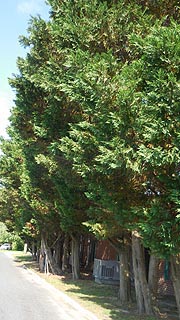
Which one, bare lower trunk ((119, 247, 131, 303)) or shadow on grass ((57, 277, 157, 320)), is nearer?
shadow on grass ((57, 277, 157, 320))

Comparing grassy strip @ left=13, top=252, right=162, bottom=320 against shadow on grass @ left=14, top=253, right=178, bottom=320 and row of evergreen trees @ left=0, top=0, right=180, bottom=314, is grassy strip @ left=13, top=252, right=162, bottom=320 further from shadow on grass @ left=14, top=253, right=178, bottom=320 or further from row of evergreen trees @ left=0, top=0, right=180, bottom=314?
row of evergreen trees @ left=0, top=0, right=180, bottom=314

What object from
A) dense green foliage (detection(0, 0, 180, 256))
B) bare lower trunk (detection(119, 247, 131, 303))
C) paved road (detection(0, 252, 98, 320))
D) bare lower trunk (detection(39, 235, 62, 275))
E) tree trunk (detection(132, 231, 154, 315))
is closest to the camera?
dense green foliage (detection(0, 0, 180, 256))

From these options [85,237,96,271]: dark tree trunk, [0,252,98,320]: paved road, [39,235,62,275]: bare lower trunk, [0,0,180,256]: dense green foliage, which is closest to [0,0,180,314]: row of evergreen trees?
[0,0,180,256]: dense green foliage

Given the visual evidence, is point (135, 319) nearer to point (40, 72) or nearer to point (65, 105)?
point (65, 105)

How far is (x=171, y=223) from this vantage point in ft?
23.9

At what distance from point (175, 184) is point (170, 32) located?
8.80 feet

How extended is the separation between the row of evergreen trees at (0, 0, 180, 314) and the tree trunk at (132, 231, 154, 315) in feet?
0.10

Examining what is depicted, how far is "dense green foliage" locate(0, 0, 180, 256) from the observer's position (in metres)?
7.12

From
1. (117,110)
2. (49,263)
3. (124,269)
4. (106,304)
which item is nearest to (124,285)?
(124,269)

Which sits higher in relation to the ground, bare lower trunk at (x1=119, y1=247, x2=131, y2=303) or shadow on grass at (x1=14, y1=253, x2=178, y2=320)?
bare lower trunk at (x1=119, y1=247, x2=131, y2=303)

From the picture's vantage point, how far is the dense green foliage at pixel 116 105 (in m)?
7.12

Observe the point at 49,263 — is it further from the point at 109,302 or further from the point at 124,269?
the point at 109,302

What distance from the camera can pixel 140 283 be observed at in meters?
12.0

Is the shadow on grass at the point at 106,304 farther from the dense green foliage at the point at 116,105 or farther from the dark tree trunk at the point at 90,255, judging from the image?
the dark tree trunk at the point at 90,255
